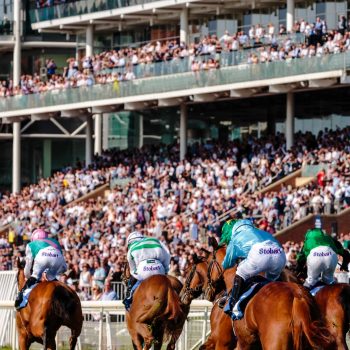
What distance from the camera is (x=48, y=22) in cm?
4569

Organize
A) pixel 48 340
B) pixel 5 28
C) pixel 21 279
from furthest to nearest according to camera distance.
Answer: pixel 5 28 < pixel 21 279 < pixel 48 340

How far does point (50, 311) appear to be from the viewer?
617 inches

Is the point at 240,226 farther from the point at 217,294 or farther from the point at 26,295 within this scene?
the point at 26,295

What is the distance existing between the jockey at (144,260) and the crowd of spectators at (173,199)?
7.93m

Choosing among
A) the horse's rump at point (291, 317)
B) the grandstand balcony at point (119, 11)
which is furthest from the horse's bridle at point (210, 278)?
the grandstand balcony at point (119, 11)

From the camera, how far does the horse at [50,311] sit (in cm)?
1560

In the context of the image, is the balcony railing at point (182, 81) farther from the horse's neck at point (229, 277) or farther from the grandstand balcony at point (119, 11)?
the horse's neck at point (229, 277)

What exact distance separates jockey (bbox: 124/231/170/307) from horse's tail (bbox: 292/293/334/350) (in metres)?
4.79

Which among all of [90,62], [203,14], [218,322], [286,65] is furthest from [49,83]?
[218,322]

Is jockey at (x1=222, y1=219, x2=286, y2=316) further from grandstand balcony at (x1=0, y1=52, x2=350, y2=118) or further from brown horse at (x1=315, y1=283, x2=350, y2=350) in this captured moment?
grandstand balcony at (x1=0, y1=52, x2=350, y2=118)

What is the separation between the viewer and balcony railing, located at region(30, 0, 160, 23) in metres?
43.2

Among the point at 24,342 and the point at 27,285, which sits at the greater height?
the point at 27,285

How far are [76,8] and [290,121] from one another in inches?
441

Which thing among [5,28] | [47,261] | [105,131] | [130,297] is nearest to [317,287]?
[130,297]
